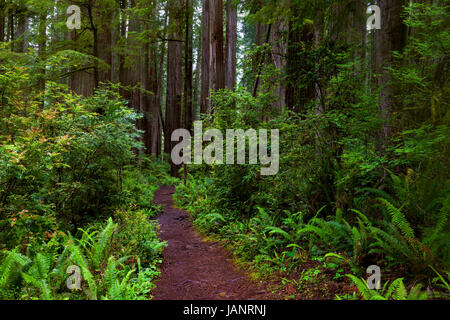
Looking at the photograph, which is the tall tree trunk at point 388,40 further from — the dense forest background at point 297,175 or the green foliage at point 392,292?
the green foliage at point 392,292

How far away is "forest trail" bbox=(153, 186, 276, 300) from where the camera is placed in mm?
3762

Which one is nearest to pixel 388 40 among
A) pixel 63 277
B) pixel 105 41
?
pixel 63 277

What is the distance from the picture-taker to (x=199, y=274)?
178 inches

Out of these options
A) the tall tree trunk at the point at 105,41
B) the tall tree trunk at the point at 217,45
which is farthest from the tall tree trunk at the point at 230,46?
the tall tree trunk at the point at 105,41

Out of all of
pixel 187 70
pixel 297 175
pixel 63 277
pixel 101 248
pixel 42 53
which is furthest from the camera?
pixel 187 70

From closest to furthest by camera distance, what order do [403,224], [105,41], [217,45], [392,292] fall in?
[392,292] → [403,224] → [105,41] → [217,45]

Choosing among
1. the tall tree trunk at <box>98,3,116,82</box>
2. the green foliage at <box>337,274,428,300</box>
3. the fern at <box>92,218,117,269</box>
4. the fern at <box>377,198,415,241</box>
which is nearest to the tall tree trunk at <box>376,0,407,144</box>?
the fern at <box>377,198,415,241</box>

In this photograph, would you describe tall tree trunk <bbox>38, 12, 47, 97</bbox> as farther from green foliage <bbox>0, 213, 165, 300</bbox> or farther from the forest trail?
the forest trail

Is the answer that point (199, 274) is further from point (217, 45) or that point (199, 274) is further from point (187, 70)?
point (187, 70)

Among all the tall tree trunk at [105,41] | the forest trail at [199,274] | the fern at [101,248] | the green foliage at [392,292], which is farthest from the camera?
the tall tree trunk at [105,41]

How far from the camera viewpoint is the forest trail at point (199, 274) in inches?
148

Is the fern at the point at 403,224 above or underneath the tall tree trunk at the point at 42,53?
underneath

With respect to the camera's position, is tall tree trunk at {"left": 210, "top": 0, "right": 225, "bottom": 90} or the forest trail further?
tall tree trunk at {"left": 210, "top": 0, "right": 225, "bottom": 90}
